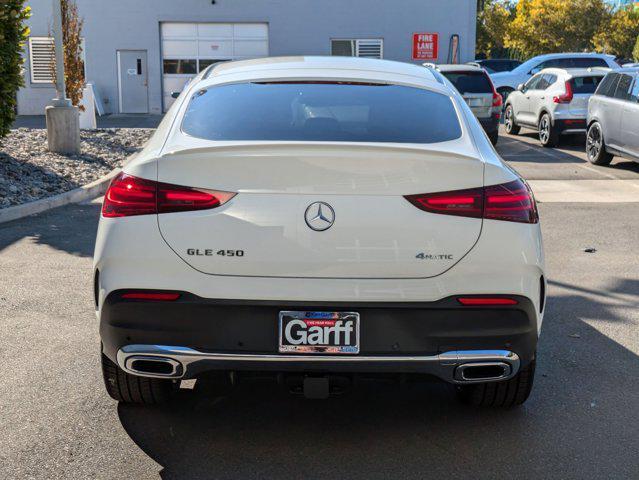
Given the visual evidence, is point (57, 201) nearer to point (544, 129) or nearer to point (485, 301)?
point (485, 301)

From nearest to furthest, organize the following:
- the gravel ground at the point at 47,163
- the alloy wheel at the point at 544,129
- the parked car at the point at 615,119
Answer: the gravel ground at the point at 47,163, the parked car at the point at 615,119, the alloy wheel at the point at 544,129

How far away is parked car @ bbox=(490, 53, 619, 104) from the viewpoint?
27.3 metres

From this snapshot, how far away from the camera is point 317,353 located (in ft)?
12.1

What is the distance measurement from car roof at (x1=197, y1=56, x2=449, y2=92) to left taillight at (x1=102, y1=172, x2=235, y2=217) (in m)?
1.03

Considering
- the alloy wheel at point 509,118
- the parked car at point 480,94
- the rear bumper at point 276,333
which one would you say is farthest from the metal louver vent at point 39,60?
the rear bumper at point 276,333

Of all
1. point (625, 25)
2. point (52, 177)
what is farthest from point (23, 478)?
point (625, 25)

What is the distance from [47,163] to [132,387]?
398 inches

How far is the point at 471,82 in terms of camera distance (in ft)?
62.8

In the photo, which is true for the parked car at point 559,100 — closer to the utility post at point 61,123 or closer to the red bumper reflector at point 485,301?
the utility post at point 61,123

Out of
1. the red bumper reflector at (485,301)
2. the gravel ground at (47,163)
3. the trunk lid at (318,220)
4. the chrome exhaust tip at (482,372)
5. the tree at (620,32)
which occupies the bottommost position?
the gravel ground at (47,163)

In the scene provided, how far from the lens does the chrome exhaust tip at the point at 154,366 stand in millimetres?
3736

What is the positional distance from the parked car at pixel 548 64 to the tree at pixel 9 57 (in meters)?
18.0

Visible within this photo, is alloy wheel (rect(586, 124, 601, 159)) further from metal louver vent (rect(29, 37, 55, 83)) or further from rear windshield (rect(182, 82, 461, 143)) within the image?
metal louver vent (rect(29, 37, 55, 83))

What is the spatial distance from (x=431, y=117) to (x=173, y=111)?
123 cm
